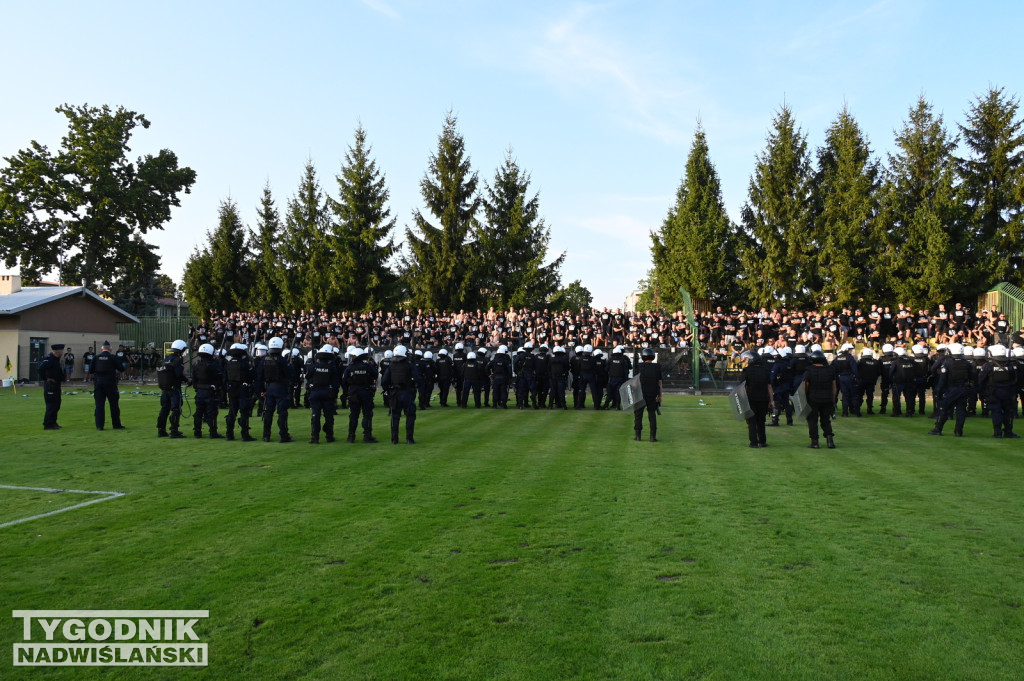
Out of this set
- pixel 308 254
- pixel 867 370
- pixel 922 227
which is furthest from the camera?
pixel 308 254

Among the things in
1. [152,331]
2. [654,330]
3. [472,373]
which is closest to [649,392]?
[472,373]

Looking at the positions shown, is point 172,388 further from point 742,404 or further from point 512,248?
point 512,248

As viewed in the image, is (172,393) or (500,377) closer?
(172,393)

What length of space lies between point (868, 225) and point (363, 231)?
3355 centimetres

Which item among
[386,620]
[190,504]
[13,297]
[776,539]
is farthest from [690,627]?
[13,297]

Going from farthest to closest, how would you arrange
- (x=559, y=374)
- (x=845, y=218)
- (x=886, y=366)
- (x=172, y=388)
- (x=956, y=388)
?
(x=845, y=218)
(x=559, y=374)
(x=886, y=366)
(x=956, y=388)
(x=172, y=388)

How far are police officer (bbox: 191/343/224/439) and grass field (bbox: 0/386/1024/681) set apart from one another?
276cm

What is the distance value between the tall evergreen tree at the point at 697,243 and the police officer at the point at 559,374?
25.9 m

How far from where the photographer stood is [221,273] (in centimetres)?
5578

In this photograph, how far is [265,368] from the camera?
1372 cm

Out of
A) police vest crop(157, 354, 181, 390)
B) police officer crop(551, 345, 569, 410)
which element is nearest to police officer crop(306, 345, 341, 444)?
police vest crop(157, 354, 181, 390)

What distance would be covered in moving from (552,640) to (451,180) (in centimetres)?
4734

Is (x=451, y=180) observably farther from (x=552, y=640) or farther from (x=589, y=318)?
(x=552, y=640)

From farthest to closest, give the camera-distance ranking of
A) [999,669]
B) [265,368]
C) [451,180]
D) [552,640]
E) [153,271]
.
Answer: [153,271], [451,180], [265,368], [552,640], [999,669]
